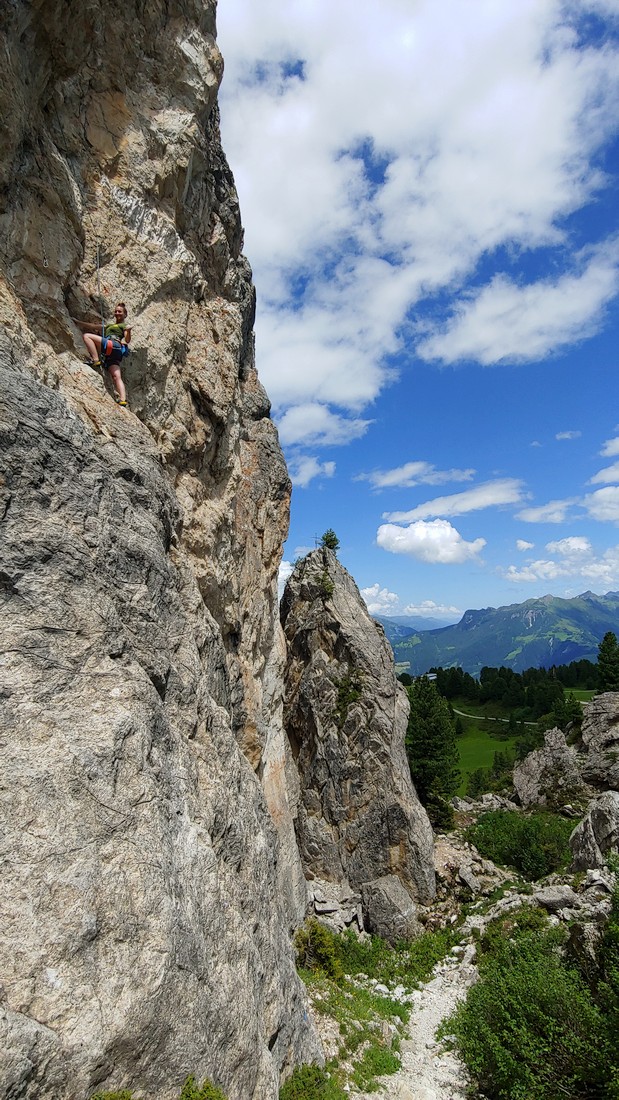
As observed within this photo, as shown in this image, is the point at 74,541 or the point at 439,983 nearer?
the point at 74,541

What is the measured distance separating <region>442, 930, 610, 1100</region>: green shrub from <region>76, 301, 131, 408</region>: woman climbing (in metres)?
24.4

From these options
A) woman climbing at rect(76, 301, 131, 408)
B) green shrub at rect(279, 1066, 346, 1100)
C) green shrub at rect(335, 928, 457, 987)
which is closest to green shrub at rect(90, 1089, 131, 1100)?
green shrub at rect(279, 1066, 346, 1100)

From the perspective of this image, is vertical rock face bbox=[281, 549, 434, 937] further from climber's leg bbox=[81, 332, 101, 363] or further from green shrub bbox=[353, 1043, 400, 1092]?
climber's leg bbox=[81, 332, 101, 363]

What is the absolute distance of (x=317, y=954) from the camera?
27922 mm

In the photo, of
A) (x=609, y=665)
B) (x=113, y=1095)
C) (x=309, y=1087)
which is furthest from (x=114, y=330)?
(x=609, y=665)

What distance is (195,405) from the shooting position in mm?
20234

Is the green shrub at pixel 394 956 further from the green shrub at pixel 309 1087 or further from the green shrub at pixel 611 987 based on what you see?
the green shrub at pixel 611 987

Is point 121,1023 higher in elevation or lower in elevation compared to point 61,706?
lower

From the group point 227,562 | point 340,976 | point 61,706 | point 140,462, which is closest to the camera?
point 61,706

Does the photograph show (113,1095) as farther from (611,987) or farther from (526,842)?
(526,842)

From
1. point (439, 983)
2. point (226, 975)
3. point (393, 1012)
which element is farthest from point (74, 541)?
point (439, 983)

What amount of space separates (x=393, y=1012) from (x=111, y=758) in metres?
24.8

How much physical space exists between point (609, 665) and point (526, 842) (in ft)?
153

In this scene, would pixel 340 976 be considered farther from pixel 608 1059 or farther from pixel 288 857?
pixel 608 1059
